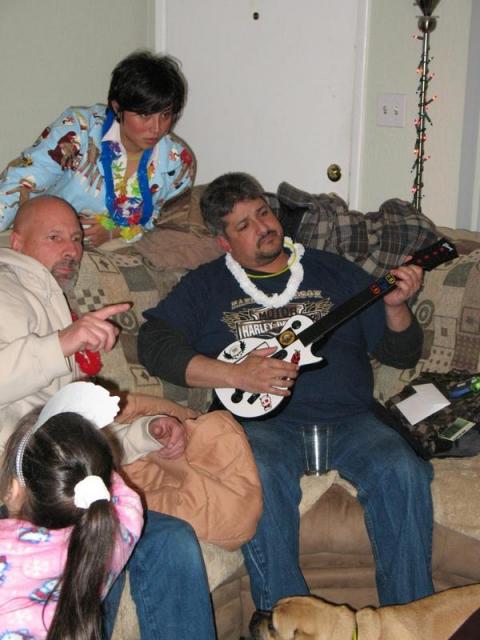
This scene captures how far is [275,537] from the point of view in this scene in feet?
6.57

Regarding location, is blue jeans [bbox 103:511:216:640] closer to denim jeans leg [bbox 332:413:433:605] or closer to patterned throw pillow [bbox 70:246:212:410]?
denim jeans leg [bbox 332:413:433:605]

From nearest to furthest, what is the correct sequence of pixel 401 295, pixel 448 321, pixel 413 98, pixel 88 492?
pixel 88 492, pixel 401 295, pixel 448 321, pixel 413 98

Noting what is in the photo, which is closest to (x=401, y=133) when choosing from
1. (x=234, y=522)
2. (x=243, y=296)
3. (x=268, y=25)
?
(x=268, y=25)

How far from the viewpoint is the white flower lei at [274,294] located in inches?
95.4

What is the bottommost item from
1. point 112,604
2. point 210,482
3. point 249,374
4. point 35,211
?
point 112,604

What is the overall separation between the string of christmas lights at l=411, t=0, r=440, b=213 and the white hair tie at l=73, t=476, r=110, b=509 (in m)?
2.28

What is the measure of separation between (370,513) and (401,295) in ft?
2.12

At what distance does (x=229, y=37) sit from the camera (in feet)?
12.3

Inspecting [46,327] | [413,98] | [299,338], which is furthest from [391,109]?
[46,327]

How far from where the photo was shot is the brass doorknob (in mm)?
3559

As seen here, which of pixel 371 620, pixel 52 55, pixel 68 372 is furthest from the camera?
pixel 52 55

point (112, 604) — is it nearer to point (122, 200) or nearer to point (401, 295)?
point (401, 295)

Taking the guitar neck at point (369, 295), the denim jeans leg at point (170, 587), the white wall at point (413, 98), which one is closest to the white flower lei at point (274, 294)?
the guitar neck at point (369, 295)

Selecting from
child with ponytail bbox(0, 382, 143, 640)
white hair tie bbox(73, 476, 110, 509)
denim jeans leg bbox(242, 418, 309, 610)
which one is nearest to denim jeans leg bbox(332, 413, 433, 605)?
denim jeans leg bbox(242, 418, 309, 610)
